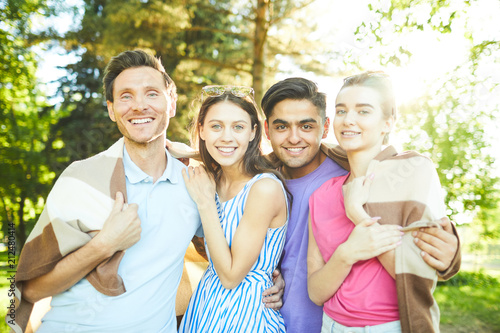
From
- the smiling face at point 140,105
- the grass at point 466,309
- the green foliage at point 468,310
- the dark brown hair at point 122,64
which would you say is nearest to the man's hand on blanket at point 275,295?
the smiling face at point 140,105

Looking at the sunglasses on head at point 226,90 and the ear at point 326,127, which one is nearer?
the sunglasses on head at point 226,90

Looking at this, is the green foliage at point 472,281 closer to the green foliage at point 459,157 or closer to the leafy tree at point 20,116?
the green foliage at point 459,157

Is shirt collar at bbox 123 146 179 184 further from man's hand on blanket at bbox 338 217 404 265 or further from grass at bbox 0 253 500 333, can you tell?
grass at bbox 0 253 500 333

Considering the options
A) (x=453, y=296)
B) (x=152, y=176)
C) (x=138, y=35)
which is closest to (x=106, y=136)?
(x=138, y=35)

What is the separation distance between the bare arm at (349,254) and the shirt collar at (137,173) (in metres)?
1.25

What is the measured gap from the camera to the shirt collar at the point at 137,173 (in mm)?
2717

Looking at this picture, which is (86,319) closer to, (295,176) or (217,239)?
(217,239)

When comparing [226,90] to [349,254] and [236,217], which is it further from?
[349,254]

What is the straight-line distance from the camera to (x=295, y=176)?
305 centimetres

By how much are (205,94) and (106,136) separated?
32.7 ft

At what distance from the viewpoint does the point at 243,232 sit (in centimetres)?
245

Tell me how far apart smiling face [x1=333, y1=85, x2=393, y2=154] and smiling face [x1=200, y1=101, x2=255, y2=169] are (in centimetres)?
72

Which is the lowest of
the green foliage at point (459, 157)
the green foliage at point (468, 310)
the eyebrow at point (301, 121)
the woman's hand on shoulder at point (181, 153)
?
the green foliage at point (468, 310)

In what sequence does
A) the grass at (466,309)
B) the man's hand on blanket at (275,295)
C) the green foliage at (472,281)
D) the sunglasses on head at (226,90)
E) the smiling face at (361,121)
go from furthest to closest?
the green foliage at (472,281), the grass at (466,309), the sunglasses on head at (226,90), the man's hand on blanket at (275,295), the smiling face at (361,121)
